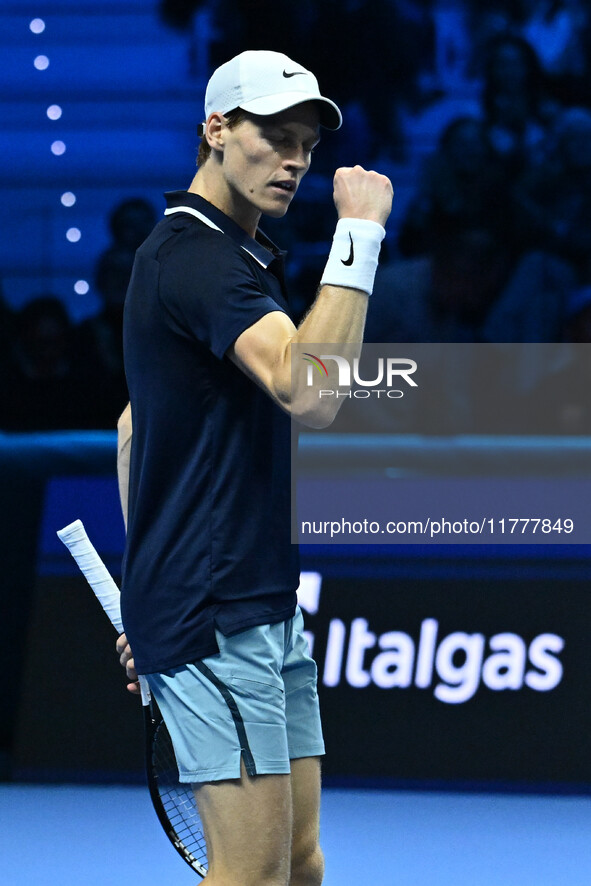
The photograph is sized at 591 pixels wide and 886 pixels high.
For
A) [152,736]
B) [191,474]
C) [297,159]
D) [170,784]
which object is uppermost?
[297,159]

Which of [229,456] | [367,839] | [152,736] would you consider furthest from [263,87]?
[367,839]

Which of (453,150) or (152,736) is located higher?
(453,150)

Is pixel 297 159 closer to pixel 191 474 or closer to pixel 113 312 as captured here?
pixel 191 474

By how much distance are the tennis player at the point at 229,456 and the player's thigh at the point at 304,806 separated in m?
0.11

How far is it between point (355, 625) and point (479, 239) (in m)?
1.38

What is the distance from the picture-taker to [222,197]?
2.04m

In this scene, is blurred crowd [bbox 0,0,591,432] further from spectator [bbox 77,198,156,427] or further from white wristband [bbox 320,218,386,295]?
white wristband [bbox 320,218,386,295]

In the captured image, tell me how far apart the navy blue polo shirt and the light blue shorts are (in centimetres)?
3

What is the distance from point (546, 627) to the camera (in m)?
4.15

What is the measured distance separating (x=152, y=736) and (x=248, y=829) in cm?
34

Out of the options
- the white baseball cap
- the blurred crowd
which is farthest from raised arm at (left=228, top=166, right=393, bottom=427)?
the blurred crowd

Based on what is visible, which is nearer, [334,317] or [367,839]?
[334,317]

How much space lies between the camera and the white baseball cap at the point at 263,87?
195 centimetres

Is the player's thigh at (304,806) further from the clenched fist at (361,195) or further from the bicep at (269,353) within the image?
the clenched fist at (361,195)
